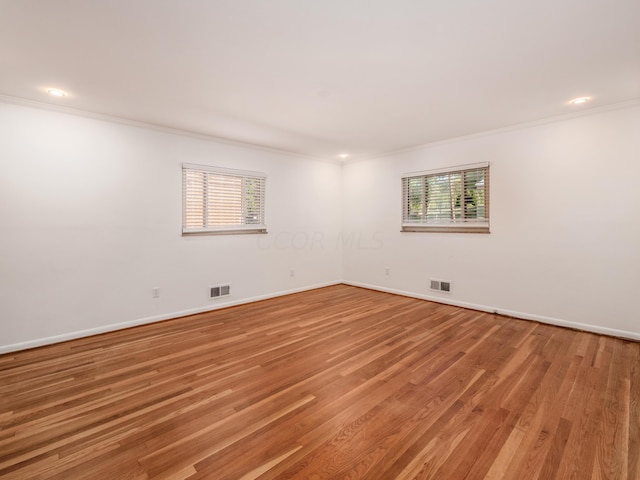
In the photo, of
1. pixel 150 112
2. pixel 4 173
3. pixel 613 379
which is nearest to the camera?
pixel 613 379

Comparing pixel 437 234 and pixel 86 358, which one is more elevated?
pixel 437 234

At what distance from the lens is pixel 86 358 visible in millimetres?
2857

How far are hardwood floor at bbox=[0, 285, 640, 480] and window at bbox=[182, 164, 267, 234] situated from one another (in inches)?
64.1

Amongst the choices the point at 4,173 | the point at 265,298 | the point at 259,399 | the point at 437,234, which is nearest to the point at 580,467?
the point at 259,399

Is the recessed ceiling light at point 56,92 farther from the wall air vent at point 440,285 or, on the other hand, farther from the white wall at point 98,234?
the wall air vent at point 440,285

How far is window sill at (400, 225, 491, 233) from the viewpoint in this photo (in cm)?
433

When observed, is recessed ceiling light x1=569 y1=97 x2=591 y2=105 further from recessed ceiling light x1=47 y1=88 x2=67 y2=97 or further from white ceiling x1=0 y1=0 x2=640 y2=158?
recessed ceiling light x1=47 y1=88 x2=67 y2=97

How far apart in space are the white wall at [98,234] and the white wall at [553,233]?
3.23 meters

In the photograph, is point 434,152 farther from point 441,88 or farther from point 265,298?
point 265,298

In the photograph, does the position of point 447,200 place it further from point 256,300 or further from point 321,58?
point 256,300

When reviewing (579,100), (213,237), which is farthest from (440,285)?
(213,237)

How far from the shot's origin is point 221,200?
4559mm

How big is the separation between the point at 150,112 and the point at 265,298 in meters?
3.19

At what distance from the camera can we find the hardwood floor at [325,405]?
5.19 feet
